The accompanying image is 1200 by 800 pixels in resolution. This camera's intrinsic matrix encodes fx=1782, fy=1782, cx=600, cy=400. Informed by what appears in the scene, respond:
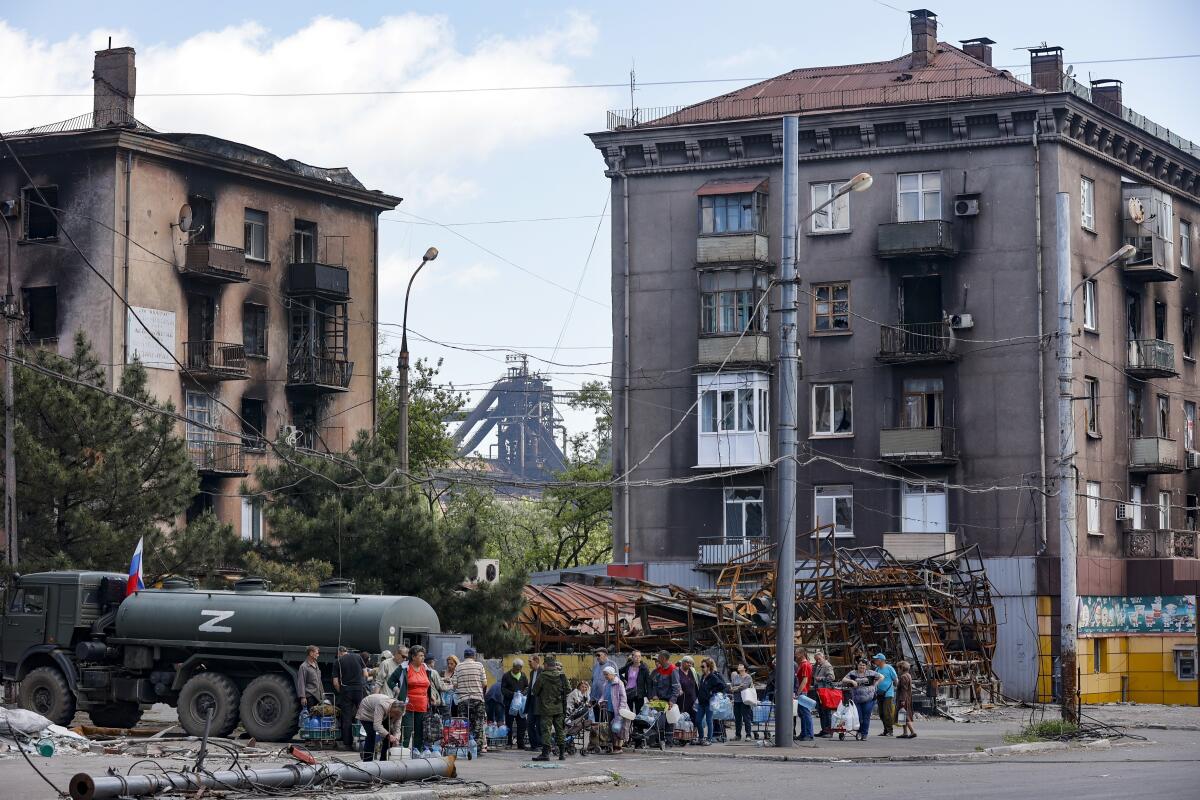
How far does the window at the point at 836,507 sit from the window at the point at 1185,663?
1071 cm

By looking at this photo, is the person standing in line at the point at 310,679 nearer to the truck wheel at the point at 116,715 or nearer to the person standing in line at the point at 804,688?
the truck wheel at the point at 116,715

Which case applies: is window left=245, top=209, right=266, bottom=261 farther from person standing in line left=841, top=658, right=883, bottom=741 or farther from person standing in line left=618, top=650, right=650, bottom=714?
person standing in line left=841, top=658, right=883, bottom=741

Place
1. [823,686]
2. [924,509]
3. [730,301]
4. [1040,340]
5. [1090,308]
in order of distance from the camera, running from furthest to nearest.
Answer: [730,301] → [1090,308] → [924,509] → [1040,340] → [823,686]

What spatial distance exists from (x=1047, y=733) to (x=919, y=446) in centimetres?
2175

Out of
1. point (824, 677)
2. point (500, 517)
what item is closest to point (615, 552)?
point (824, 677)

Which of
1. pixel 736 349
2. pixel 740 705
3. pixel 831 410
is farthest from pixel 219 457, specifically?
pixel 740 705

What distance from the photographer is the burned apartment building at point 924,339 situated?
53.1m

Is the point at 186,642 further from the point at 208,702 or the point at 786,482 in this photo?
the point at 786,482

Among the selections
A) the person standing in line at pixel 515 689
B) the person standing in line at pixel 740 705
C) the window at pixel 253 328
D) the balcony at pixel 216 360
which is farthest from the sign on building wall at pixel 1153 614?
the person standing in line at pixel 515 689

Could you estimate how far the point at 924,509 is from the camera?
54.1 meters

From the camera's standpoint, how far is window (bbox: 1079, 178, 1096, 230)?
180 feet

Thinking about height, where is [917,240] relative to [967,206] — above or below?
below

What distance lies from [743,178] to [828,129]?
10.5ft

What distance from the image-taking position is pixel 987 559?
52531 mm
